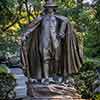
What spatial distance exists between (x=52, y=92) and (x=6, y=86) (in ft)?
18.0

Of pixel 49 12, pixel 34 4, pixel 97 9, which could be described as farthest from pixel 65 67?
pixel 34 4

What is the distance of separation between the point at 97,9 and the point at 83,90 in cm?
318

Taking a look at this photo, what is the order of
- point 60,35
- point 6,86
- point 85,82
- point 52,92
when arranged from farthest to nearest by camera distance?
point 6,86 < point 85,82 < point 60,35 < point 52,92

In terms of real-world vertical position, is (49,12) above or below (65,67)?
above

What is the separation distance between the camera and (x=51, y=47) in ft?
34.4

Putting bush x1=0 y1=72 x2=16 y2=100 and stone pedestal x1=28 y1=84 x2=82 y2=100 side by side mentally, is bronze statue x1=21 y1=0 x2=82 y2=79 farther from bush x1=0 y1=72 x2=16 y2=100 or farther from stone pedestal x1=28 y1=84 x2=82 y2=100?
bush x1=0 y1=72 x2=16 y2=100

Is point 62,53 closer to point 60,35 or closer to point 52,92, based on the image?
point 60,35

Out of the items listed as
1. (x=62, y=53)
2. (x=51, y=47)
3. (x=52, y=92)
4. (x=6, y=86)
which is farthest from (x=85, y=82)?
(x=52, y=92)

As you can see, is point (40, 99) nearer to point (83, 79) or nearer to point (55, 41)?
point (55, 41)

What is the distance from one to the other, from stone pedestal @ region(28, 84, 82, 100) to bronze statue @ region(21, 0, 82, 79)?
345mm

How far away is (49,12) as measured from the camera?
416 inches

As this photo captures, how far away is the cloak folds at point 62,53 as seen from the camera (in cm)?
1055

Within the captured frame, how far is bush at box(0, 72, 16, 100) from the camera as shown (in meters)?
15.3

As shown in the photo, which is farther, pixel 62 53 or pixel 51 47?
pixel 62 53
